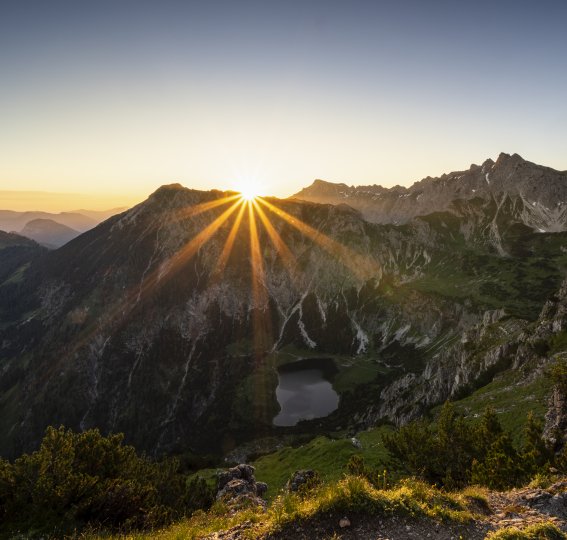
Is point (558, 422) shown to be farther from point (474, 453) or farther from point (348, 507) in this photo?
point (348, 507)

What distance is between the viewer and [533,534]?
1384cm

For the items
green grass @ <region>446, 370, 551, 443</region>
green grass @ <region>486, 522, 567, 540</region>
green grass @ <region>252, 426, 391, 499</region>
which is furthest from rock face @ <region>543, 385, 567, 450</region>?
green grass @ <region>252, 426, 391, 499</region>

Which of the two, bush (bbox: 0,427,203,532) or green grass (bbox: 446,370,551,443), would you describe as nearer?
bush (bbox: 0,427,203,532)

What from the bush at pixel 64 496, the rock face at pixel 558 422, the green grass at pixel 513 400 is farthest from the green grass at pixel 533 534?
the green grass at pixel 513 400

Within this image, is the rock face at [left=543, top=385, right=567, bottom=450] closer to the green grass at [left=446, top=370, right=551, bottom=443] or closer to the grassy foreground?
the green grass at [left=446, top=370, right=551, bottom=443]

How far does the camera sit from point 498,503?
19.4m

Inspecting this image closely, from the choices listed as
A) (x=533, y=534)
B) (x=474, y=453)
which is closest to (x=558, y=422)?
(x=474, y=453)

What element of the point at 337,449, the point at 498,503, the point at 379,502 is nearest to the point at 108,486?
the point at 379,502

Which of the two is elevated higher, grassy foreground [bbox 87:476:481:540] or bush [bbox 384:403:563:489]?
grassy foreground [bbox 87:476:481:540]

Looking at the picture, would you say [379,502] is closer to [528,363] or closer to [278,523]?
[278,523]

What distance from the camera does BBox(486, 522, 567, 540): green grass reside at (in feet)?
45.2

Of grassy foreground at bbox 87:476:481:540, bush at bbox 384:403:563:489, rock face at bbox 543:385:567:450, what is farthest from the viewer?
rock face at bbox 543:385:567:450

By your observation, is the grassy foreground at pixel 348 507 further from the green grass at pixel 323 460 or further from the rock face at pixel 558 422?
the green grass at pixel 323 460

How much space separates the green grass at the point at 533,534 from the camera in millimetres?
13781
